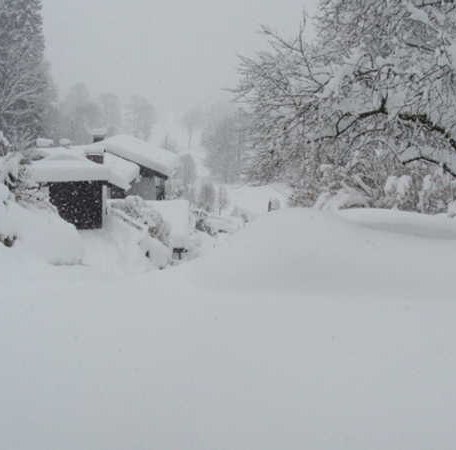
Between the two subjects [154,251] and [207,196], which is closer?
[154,251]

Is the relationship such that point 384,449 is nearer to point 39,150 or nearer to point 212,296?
point 212,296

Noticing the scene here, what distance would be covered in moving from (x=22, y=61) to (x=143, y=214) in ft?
49.5

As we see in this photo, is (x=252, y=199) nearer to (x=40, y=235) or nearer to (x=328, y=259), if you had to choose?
(x=40, y=235)

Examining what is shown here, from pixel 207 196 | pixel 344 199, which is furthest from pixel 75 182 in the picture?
pixel 207 196

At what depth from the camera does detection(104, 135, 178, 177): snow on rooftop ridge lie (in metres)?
37.6

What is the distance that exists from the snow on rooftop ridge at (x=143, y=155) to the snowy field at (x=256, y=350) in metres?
31.1

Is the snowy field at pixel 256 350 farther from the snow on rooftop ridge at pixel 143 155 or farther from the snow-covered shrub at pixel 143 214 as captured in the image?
the snow on rooftop ridge at pixel 143 155

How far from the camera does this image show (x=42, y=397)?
4.19m

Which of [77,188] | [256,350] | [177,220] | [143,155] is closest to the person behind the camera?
[256,350]

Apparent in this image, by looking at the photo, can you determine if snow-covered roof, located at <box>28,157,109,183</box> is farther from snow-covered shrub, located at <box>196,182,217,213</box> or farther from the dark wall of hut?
snow-covered shrub, located at <box>196,182,217,213</box>

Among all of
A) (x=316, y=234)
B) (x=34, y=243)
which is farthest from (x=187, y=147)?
(x=316, y=234)

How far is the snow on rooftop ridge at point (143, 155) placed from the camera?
3759 centimetres

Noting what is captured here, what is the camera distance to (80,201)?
73.0 feet

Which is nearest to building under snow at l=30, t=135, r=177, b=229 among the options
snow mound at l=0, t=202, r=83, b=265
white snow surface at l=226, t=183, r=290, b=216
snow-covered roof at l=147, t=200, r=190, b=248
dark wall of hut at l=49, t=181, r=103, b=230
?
dark wall of hut at l=49, t=181, r=103, b=230
